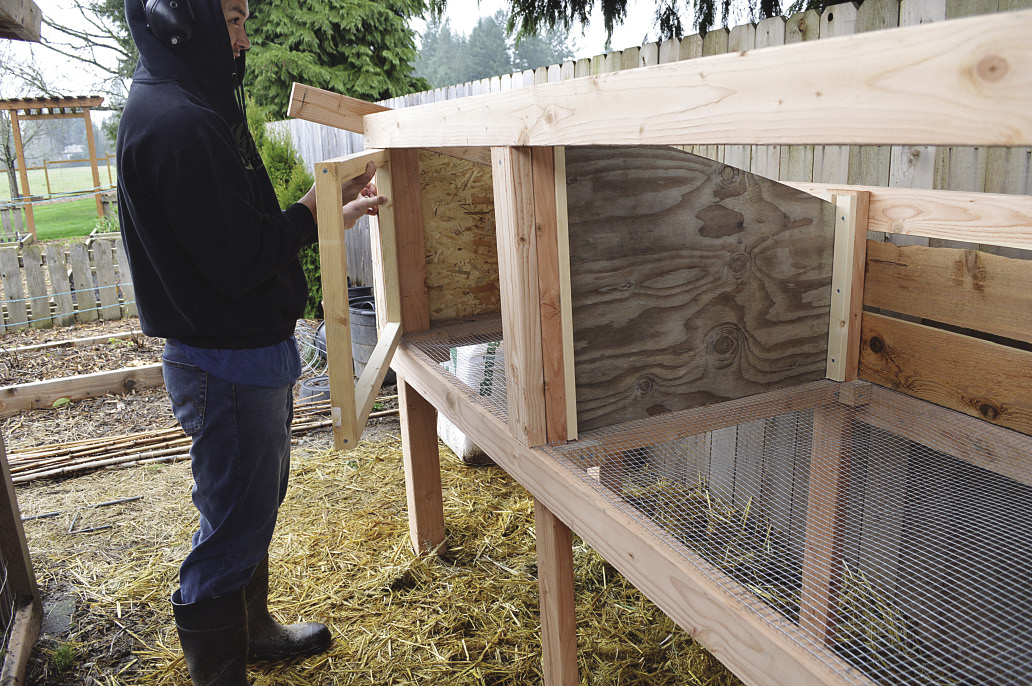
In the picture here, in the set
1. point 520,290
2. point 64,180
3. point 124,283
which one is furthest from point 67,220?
A: point 520,290

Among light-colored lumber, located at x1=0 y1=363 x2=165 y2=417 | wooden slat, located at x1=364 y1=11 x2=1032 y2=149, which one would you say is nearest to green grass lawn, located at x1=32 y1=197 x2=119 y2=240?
light-colored lumber, located at x1=0 y1=363 x2=165 y2=417

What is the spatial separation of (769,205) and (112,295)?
7726 mm

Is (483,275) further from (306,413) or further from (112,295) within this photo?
(112,295)

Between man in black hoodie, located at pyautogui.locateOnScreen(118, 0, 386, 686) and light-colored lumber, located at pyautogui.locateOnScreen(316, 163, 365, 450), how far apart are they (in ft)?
0.35

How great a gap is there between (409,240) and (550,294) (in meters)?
1.23

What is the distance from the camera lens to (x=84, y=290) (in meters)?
7.66

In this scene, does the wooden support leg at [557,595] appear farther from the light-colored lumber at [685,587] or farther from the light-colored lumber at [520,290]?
the light-colored lumber at [520,290]

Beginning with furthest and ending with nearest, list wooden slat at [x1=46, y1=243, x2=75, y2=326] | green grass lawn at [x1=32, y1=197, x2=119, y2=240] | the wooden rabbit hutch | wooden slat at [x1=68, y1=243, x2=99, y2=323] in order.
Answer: green grass lawn at [x1=32, y1=197, x2=119, y2=240], wooden slat at [x1=68, y1=243, x2=99, y2=323], wooden slat at [x1=46, y1=243, x2=75, y2=326], the wooden rabbit hutch

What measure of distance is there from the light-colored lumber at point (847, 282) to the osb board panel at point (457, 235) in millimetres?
1205

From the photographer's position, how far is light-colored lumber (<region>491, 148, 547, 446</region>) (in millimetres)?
1555

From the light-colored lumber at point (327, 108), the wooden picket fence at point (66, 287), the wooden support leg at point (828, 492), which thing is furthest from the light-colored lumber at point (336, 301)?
the wooden picket fence at point (66, 287)

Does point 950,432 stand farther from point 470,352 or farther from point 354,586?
point 354,586

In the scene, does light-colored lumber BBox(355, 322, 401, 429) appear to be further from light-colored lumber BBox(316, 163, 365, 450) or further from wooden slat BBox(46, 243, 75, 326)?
wooden slat BBox(46, 243, 75, 326)

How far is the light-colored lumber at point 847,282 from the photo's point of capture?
2.03m
